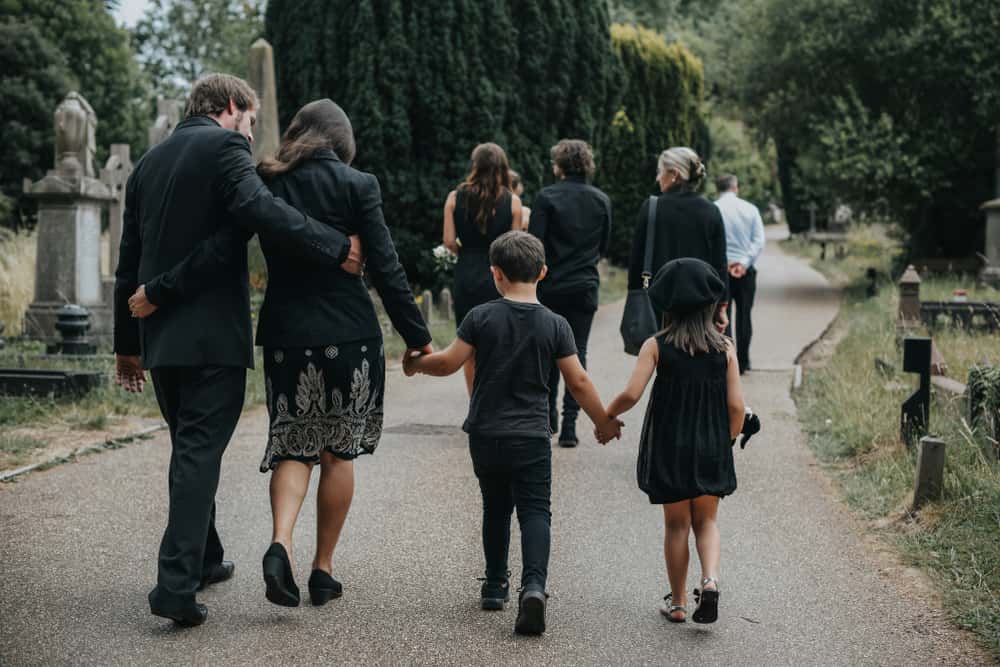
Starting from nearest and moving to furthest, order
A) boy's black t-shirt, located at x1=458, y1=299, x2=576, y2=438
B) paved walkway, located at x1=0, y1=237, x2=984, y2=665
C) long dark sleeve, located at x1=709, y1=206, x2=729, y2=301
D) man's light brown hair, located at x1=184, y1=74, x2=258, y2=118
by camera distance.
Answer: paved walkway, located at x1=0, y1=237, x2=984, y2=665 < boy's black t-shirt, located at x1=458, y1=299, x2=576, y2=438 < man's light brown hair, located at x1=184, y1=74, x2=258, y2=118 < long dark sleeve, located at x1=709, y1=206, x2=729, y2=301

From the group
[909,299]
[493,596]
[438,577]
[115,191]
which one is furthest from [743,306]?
[115,191]

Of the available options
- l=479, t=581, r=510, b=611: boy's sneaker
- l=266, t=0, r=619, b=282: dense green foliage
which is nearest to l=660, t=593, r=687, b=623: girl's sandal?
l=479, t=581, r=510, b=611: boy's sneaker

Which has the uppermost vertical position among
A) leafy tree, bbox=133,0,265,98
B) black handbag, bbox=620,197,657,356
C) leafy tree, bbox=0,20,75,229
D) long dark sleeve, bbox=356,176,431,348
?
leafy tree, bbox=133,0,265,98

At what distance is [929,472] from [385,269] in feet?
10.1

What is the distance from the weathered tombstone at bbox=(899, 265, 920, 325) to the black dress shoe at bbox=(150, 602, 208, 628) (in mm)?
9955

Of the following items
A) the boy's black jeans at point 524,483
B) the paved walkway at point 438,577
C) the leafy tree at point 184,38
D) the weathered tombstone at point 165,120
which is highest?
the leafy tree at point 184,38

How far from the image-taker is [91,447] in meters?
7.57

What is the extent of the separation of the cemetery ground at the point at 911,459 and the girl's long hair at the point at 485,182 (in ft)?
8.77

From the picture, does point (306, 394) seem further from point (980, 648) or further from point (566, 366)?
point (980, 648)

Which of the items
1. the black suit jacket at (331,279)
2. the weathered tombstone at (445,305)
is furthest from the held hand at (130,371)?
the weathered tombstone at (445,305)

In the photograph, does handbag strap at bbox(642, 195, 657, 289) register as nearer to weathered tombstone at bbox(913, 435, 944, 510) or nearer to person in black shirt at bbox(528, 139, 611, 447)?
person in black shirt at bbox(528, 139, 611, 447)

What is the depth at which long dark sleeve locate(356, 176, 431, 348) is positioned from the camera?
459 centimetres

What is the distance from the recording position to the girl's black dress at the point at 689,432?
A: 4492 millimetres

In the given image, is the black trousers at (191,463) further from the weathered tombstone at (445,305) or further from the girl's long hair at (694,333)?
the weathered tombstone at (445,305)
